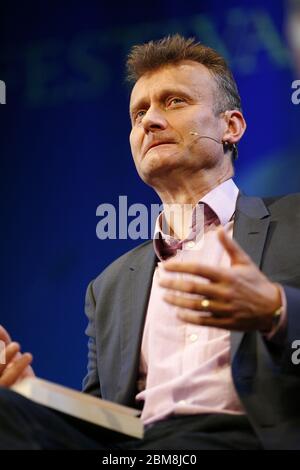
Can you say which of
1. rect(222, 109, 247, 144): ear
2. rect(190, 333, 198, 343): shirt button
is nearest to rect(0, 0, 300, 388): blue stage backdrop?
rect(222, 109, 247, 144): ear

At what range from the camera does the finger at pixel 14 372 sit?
1.54 meters

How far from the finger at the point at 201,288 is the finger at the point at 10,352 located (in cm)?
48

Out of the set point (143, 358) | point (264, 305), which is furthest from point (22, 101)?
point (264, 305)

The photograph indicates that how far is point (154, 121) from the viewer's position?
75.1 inches

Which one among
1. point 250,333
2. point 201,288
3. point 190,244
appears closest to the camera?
point 201,288

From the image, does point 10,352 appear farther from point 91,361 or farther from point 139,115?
point 139,115

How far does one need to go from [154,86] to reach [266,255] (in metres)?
0.60

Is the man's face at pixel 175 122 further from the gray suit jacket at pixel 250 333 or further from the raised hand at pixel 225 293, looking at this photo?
the raised hand at pixel 225 293

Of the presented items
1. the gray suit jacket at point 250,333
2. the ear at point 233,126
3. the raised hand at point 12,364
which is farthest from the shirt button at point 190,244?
the raised hand at point 12,364

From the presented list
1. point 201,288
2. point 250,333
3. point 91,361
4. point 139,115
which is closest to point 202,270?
point 201,288

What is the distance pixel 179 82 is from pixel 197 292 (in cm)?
88

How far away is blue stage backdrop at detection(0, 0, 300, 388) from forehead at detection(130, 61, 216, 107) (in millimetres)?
297

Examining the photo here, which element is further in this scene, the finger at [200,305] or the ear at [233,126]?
the ear at [233,126]
